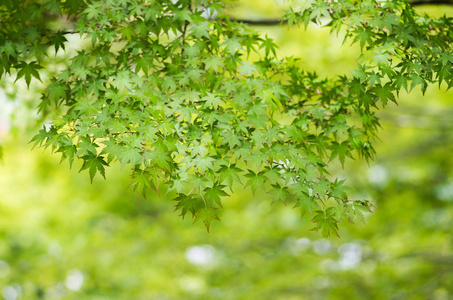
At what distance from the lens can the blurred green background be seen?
22.8 ft

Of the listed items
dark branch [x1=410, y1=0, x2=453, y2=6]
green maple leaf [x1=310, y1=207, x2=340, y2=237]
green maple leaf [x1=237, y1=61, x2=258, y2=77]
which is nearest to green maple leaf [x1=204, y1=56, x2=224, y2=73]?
green maple leaf [x1=237, y1=61, x2=258, y2=77]

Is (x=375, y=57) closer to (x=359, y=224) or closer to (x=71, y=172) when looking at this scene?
(x=359, y=224)

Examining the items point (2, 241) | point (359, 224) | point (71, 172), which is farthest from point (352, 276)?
point (2, 241)

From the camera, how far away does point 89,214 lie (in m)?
8.72

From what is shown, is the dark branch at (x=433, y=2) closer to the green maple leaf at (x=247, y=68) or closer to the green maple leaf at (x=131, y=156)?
the green maple leaf at (x=247, y=68)

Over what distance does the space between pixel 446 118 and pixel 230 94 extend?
18.6 feet

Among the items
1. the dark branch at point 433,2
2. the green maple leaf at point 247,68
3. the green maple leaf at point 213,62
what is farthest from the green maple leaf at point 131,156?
the dark branch at point 433,2

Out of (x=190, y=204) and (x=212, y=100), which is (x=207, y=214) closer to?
(x=190, y=204)

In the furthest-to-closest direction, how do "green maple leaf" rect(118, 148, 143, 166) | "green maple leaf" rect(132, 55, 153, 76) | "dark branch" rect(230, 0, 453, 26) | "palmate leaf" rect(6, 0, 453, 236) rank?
"dark branch" rect(230, 0, 453, 26)
"green maple leaf" rect(132, 55, 153, 76)
"palmate leaf" rect(6, 0, 453, 236)
"green maple leaf" rect(118, 148, 143, 166)

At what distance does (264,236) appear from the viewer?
26.9ft

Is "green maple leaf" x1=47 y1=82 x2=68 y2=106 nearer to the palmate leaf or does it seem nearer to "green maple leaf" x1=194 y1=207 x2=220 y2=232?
the palmate leaf

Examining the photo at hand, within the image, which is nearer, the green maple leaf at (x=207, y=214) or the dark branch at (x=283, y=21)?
the green maple leaf at (x=207, y=214)

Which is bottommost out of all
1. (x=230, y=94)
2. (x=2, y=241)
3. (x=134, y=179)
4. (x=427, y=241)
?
(x=134, y=179)

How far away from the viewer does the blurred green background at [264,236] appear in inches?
273
